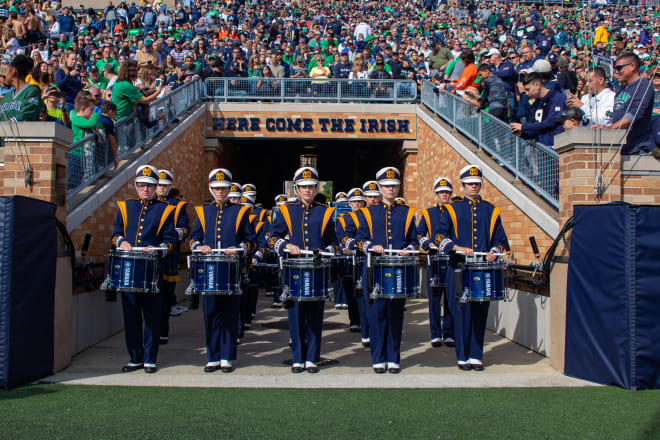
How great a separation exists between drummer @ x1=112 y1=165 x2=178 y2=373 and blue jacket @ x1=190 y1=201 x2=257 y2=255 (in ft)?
1.01

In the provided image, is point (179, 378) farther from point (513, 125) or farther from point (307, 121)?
point (307, 121)

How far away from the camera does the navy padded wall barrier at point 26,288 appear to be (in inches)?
205

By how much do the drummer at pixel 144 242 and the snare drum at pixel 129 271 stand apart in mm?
132

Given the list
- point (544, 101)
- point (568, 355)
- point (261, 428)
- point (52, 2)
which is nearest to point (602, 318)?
point (568, 355)

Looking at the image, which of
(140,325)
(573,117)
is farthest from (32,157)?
(573,117)

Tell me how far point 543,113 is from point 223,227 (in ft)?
16.0

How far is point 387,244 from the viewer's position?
21.4 feet

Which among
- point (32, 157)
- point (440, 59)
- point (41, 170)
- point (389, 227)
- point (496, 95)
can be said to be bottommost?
point (389, 227)

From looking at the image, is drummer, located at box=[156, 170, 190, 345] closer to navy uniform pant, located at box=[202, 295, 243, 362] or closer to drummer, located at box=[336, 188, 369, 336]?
navy uniform pant, located at box=[202, 295, 243, 362]

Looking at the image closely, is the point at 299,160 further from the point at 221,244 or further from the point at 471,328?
the point at 471,328

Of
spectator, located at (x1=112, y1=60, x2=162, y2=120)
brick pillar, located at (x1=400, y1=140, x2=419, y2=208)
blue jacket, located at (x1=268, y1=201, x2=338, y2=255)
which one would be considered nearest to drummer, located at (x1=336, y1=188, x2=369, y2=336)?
blue jacket, located at (x1=268, y1=201, x2=338, y2=255)

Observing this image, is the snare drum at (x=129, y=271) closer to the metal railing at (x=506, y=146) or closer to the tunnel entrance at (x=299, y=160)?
the metal railing at (x=506, y=146)

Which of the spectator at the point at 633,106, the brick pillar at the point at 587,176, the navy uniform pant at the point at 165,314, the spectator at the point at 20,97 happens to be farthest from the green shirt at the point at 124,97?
the spectator at the point at 633,106

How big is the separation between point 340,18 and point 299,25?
7.44 ft
